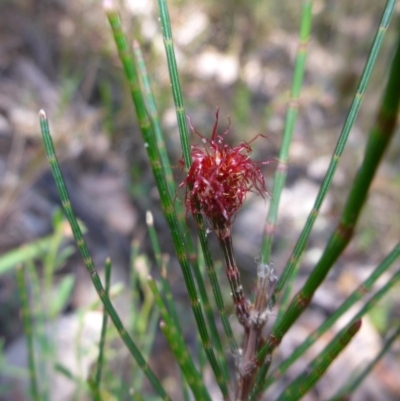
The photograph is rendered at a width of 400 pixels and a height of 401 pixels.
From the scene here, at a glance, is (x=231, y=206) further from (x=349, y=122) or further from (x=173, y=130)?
(x=173, y=130)

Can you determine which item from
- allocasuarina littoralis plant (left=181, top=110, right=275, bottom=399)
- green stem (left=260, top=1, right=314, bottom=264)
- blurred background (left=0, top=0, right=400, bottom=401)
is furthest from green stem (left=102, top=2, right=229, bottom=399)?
blurred background (left=0, top=0, right=400, bottom=401)

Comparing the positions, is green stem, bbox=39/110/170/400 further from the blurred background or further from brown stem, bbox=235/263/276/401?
the blurred background

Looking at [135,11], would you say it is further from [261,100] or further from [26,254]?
[26,254]

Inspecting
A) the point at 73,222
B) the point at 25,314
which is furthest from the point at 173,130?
the point at 73,222

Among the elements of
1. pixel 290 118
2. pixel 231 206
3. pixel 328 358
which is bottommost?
pixel 328 358

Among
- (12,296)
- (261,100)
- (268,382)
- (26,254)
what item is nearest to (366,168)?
(268,382)
